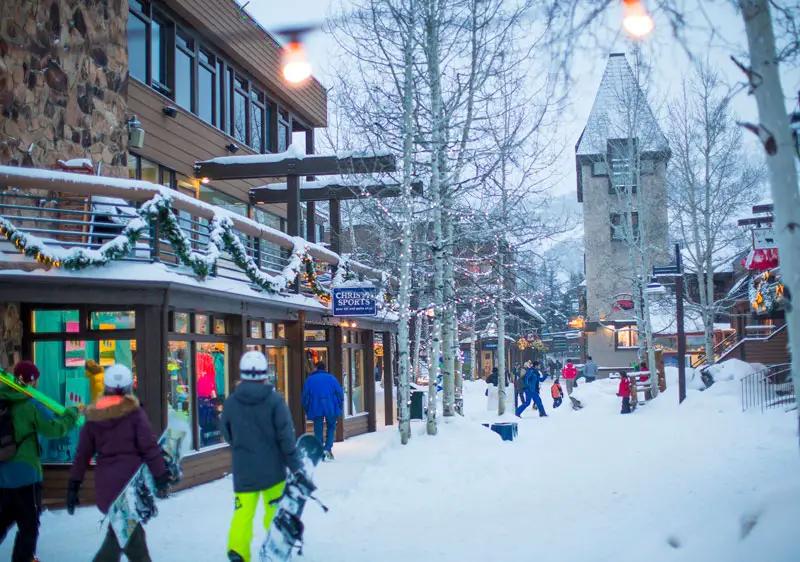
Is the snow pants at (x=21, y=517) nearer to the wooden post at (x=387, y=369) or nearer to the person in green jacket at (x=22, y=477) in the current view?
the person in green jacket at (x=22, y=477)

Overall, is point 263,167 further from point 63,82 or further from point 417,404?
point 417,404

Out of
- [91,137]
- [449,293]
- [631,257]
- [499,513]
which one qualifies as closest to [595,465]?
[499,513]

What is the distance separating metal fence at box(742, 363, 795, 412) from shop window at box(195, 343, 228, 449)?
41.2ft

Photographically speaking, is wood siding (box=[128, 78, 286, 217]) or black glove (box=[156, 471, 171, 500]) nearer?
black glove (box=[156, 471, 171, 500])

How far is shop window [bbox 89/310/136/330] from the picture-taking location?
36.7 feet

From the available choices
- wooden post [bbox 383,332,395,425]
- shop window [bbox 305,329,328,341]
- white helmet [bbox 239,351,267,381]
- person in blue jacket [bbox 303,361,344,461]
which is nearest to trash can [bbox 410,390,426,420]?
wooden post [bbox 383,332,395,425]

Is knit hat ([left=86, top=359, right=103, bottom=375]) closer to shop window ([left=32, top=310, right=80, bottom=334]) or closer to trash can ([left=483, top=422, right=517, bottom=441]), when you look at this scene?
shop window ([left=32, top=310, right=80, bottom=334])

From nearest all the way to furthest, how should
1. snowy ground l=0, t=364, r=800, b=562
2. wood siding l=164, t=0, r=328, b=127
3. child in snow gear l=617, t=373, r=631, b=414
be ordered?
snowy ground l=0, t=364, r=800, b=562
wood siding l=164, t=0, r=328, b=127
child in snow gear l=617, t=373, r=631, b=414

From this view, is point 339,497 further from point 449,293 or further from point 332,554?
point 449,293

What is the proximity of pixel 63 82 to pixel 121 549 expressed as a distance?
8919mm

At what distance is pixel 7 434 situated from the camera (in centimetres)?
655

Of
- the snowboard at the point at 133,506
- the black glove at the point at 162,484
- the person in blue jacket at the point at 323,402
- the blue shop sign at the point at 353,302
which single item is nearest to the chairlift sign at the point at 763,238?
the blue shop sign at the point at 353,302

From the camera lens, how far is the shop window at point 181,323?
1205 cm

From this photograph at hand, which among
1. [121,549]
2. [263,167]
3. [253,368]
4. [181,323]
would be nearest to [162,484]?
[121,549]
